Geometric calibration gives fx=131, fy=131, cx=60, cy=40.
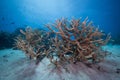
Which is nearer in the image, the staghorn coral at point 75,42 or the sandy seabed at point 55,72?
the sandy seabed at point 55,72

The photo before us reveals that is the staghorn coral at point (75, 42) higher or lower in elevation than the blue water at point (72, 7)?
lower

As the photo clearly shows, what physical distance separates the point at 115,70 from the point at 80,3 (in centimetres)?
3707

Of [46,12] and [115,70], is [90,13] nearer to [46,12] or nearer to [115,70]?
[46,12]

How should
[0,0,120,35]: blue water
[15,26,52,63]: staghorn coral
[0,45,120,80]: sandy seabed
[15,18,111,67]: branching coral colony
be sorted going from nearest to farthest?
[0,45,120,80]: sandy seabed → [15,18,111,67]: branching coral colony → [15,26,52,63]: staghorn coral → [0,0,120,35]: blue water

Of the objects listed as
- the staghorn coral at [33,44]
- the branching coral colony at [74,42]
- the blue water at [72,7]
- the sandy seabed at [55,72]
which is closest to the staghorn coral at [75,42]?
the branching coral colony at [74,42]

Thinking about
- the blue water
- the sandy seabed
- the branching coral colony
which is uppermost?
the blue water

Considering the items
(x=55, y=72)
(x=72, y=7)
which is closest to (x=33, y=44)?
(x=55, y=72)

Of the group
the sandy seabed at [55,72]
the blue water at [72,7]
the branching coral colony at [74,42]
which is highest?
the blue water at [72,7]

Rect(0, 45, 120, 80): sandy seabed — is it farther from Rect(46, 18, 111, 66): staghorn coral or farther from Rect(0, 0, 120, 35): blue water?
Rect(0, 0, 120, 35): blue water

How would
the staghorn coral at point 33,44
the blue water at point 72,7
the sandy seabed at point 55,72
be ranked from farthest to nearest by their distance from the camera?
the blue water at point 72,7 → the staghorn coral at point 33,44 → the sandy seabed at point 55,72

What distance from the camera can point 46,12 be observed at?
193ft

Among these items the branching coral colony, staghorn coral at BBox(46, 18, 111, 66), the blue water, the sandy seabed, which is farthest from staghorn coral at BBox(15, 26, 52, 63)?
the blue water

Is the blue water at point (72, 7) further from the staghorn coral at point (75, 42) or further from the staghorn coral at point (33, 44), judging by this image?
→ the staghorn coral at point (75, 42)

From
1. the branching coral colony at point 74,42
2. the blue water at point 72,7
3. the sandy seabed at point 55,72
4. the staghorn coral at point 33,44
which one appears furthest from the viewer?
the blue water at point 72,7
